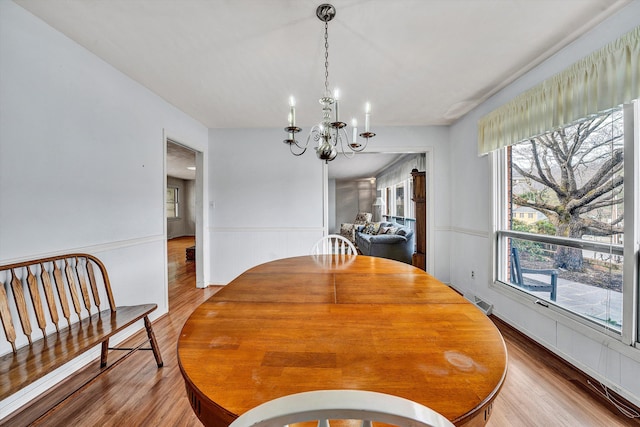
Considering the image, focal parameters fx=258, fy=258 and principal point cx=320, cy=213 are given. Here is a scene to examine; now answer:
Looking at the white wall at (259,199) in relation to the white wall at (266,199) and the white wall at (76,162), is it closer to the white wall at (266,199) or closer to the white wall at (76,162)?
the white wall at (266,199)

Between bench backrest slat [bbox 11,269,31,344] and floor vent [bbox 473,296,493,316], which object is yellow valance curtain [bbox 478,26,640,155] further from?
bench backrest slat [bbox 11,269,31,344]

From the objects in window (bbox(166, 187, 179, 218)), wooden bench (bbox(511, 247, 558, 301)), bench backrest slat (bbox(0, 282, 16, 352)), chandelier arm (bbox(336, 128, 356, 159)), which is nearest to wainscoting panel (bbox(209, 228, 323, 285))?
chandelier arm (bbox(336, 128, 356, 159))

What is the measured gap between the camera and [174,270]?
4.82 metres

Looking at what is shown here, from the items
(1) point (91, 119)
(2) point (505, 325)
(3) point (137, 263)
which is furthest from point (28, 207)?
(2) point (505, 325)

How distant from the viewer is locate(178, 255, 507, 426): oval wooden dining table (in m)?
0.61

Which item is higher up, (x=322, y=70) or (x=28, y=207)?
(x=322, y=70)

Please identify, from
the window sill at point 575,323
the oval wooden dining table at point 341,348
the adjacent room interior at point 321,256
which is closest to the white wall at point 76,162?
the adjacent room interior at point 321,256

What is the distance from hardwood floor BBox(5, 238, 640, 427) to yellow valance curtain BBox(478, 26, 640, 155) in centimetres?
178

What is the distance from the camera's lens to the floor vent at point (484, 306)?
278 cm

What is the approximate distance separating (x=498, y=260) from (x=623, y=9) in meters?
2.12

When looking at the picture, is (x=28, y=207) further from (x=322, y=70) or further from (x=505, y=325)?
(x=505, y=325)

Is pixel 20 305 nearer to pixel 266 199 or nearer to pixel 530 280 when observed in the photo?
pixel 266 199

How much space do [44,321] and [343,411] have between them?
1976 mm

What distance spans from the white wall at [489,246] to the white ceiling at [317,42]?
108 mm
